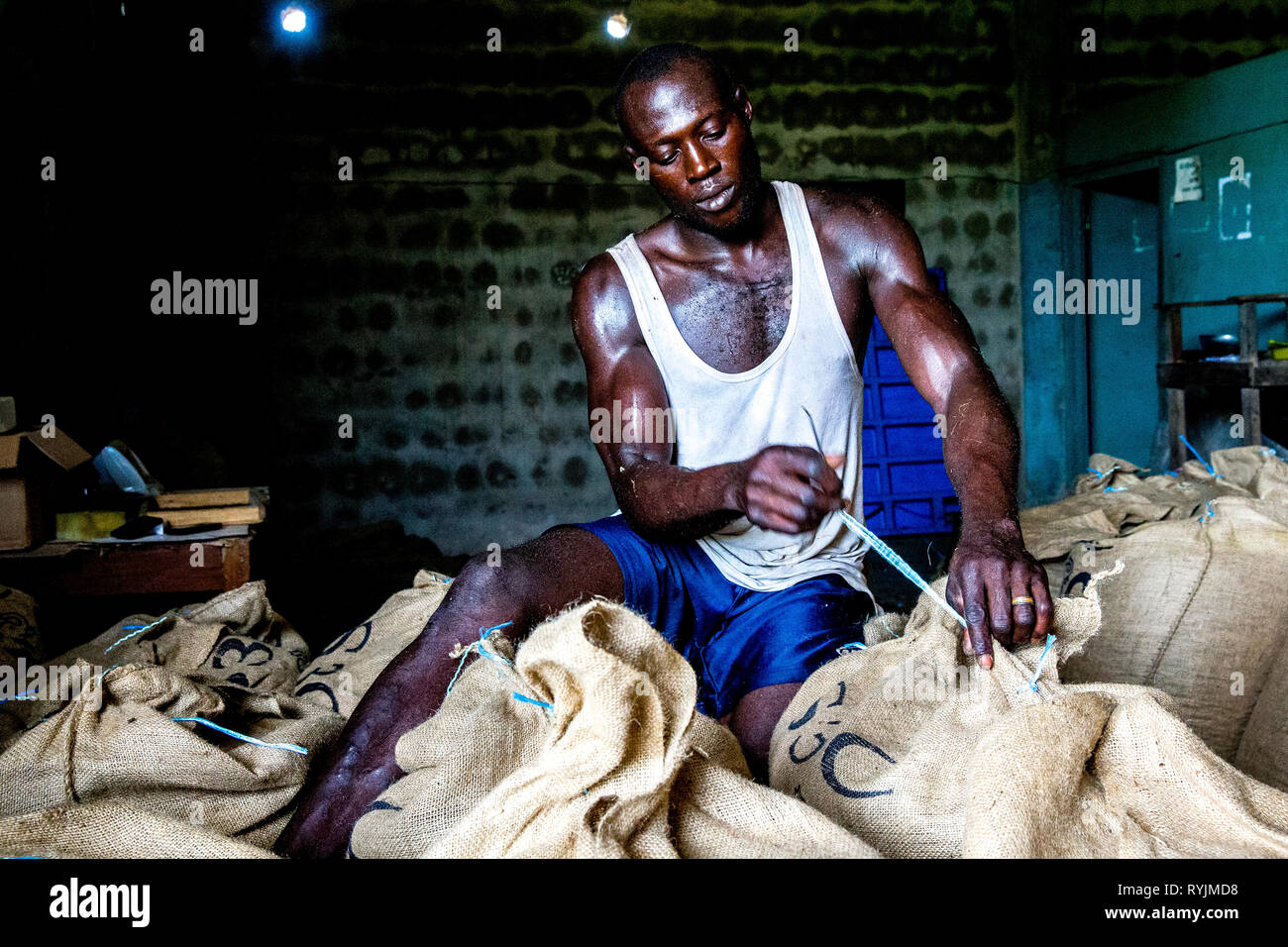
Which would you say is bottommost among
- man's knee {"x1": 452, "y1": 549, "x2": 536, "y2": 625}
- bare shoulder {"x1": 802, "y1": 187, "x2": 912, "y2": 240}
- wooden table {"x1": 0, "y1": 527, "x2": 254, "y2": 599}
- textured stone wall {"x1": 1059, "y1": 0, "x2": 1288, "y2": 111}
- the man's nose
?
wooden table {"x1": 0, "y1": 527, "x2": 254, "y2": 599}

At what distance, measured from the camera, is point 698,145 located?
1.92m

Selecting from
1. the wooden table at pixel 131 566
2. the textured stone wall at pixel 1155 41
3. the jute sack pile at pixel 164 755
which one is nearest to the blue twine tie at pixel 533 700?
the jute sack pile at pixel 164 755

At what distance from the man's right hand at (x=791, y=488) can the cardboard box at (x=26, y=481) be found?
2.21 m

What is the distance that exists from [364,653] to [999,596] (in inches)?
54.7

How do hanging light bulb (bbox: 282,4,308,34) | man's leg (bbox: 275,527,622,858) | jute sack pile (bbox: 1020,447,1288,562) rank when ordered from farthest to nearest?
1. hanging light bulb (bbox: 282,4,308,34)
2. jute sack pile (bbox: 1020,447,1288,562)
3. man's leg (bbox: 275,527,622,858)

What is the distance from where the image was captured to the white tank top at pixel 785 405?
6.37 feet

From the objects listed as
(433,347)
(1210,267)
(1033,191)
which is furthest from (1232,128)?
(433,347)

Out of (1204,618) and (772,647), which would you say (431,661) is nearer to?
(772,647)

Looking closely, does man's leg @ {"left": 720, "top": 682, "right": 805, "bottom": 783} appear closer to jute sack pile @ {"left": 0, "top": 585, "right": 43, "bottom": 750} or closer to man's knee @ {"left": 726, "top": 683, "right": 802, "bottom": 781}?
man's knee @ {"left": 726, "top": 683, "right": 802, "bottom": 781}

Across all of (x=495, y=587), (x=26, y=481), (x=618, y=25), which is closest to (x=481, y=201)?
(x=618, y=25)

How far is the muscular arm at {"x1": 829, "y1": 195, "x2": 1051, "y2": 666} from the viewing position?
1.35m

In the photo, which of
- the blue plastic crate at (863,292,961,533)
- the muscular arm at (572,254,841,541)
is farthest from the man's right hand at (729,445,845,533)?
the blue plastic crate at (863,292,961,533)
